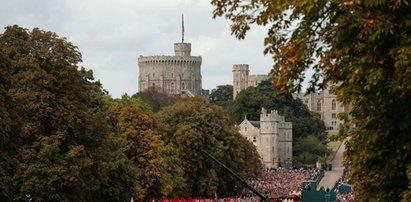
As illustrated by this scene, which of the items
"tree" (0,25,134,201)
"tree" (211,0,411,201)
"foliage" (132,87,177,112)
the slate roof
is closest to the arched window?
"foliage" (132,87,177,112)

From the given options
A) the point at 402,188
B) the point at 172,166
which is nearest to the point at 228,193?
the point at 172,166

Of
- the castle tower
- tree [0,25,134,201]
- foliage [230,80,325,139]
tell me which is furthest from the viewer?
foliage [230,80,325,139]

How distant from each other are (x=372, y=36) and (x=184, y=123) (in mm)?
67026

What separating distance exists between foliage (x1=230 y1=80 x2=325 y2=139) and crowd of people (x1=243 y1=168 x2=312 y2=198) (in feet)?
122

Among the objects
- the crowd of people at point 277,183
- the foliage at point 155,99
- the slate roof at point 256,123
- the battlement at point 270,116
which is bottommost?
the crowd of people at point 277,183

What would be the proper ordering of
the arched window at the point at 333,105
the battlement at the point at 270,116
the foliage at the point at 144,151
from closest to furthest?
the foliage at the point at 144,151 < the battlement at the point at 270,116 < the arched window at the point at 333,105

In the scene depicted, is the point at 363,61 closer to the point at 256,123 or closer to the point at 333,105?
the point at 256,123

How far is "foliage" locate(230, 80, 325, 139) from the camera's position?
15888 centimetres

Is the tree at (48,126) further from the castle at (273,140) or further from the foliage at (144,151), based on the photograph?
the castle at (273,140)

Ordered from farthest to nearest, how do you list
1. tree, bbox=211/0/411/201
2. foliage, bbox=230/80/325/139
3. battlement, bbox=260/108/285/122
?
1. foliage, bbox=230/80/325/139
2. battlement, bbox=260/108/285/122
3. tree, bbox=211/0/411/201

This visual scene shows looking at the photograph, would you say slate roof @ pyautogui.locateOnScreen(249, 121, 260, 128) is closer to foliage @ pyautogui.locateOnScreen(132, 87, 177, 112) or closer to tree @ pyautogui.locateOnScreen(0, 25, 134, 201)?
foliage @ pyautogui.locateOnScreen(132, 87, 177, 112)

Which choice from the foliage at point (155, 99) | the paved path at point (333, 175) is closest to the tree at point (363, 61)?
the paved path at point (333, 175)

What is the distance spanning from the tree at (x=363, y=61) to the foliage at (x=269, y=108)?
135385mm

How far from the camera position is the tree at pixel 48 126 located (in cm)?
4325
